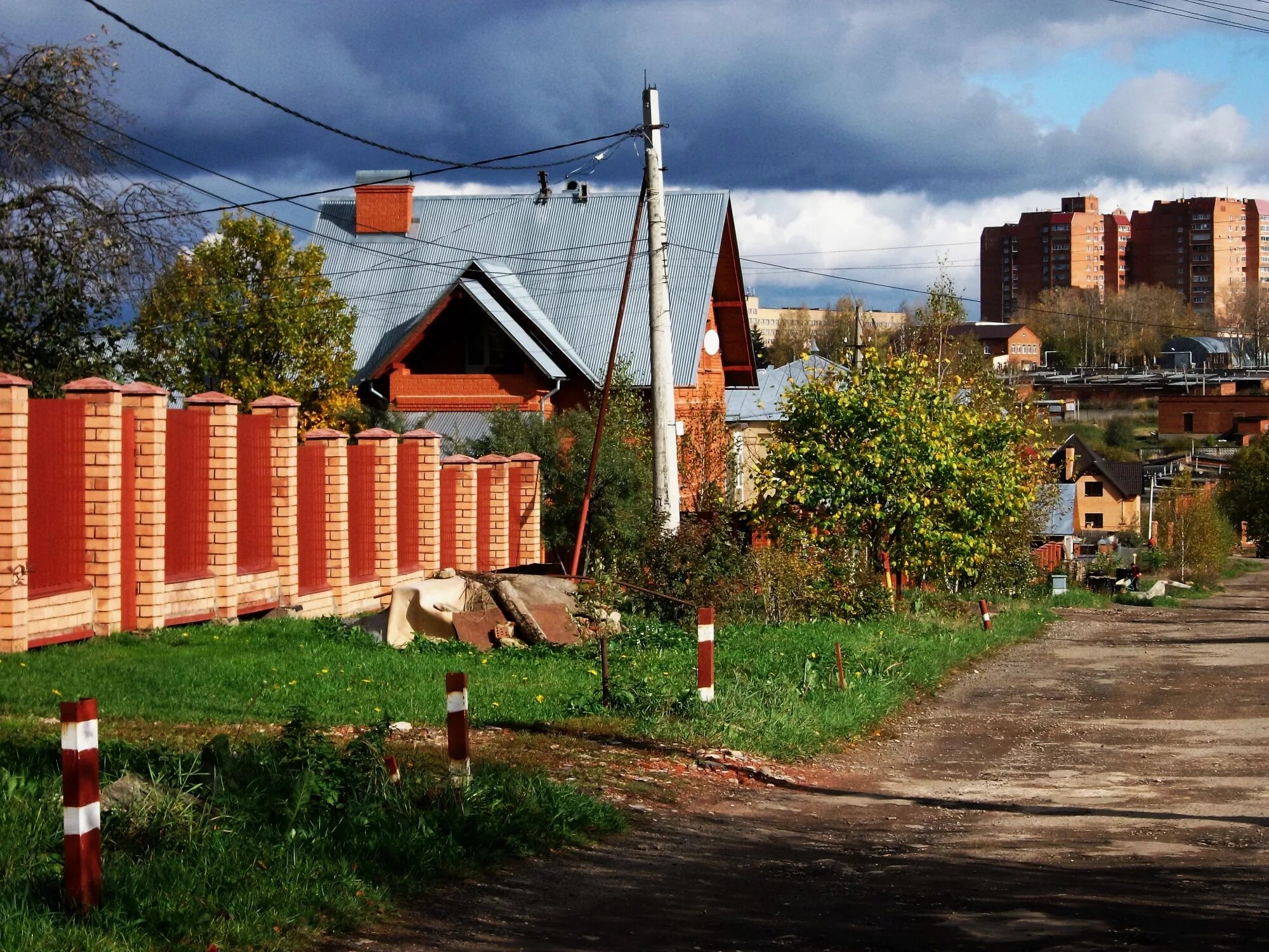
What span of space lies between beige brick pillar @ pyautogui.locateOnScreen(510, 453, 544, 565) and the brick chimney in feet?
52.3

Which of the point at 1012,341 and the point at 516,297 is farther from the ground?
the point at 1012,341

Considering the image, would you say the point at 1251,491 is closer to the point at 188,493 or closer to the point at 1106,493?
the point at 1106,493

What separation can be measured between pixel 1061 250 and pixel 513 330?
151 m

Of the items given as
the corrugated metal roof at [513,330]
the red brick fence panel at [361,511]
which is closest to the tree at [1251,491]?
A: the corrugated metal roof at [513,330]

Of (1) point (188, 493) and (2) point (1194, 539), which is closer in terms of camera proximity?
(1) point (188, 493)

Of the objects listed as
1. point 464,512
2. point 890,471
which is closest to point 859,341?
point 890,471

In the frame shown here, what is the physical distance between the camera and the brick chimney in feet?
133

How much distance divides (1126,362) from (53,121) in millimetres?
133369

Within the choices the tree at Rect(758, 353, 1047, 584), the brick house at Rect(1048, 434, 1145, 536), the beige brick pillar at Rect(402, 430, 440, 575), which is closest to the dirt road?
the tree at Rect(758, 353, 1047, 584)

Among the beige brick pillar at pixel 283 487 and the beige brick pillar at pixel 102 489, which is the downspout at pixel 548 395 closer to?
the beige brick pillar at pixel 283 487

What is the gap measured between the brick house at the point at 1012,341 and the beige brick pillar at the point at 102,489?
382 ft

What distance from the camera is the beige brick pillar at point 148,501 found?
1512 cm

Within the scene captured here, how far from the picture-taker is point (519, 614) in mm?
16125

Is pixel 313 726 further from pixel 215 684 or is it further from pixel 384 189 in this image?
pixel 384 189
